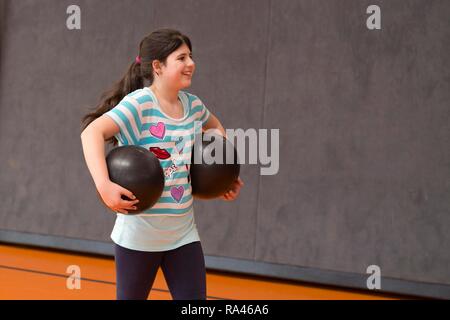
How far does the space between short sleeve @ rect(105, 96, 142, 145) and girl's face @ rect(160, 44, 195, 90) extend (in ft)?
0.55

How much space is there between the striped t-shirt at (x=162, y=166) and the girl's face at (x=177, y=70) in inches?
3.6

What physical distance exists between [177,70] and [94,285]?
7.51 ft

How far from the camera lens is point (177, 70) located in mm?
2373

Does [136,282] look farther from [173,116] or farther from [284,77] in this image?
[284,77]

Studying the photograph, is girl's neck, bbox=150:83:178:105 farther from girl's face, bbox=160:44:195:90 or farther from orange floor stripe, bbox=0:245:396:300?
orange floor stripe, bbox=0:245:396:300

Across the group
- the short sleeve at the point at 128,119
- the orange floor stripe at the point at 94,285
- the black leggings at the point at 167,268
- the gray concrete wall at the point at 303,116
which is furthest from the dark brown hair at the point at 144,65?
the gray concrete wall at the point at 303,116

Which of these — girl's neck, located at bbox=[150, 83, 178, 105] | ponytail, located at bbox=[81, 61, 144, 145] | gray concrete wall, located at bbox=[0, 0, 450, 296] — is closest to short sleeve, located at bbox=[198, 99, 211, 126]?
girl's neck, located at bbox=[150, 83, 178, 105]

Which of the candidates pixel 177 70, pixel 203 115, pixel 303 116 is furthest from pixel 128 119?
pixel 303 116

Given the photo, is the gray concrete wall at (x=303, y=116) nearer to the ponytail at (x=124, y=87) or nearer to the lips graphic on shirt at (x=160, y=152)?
the ponytail at (x=124, y=87)

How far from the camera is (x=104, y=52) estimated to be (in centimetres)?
527

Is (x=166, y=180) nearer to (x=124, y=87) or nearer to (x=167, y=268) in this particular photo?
(x=167, y=268)

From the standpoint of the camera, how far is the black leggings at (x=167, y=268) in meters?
2.29

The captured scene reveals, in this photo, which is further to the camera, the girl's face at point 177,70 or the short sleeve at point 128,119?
the girl's face at point 177,70

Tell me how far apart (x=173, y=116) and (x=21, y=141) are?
3610mm
